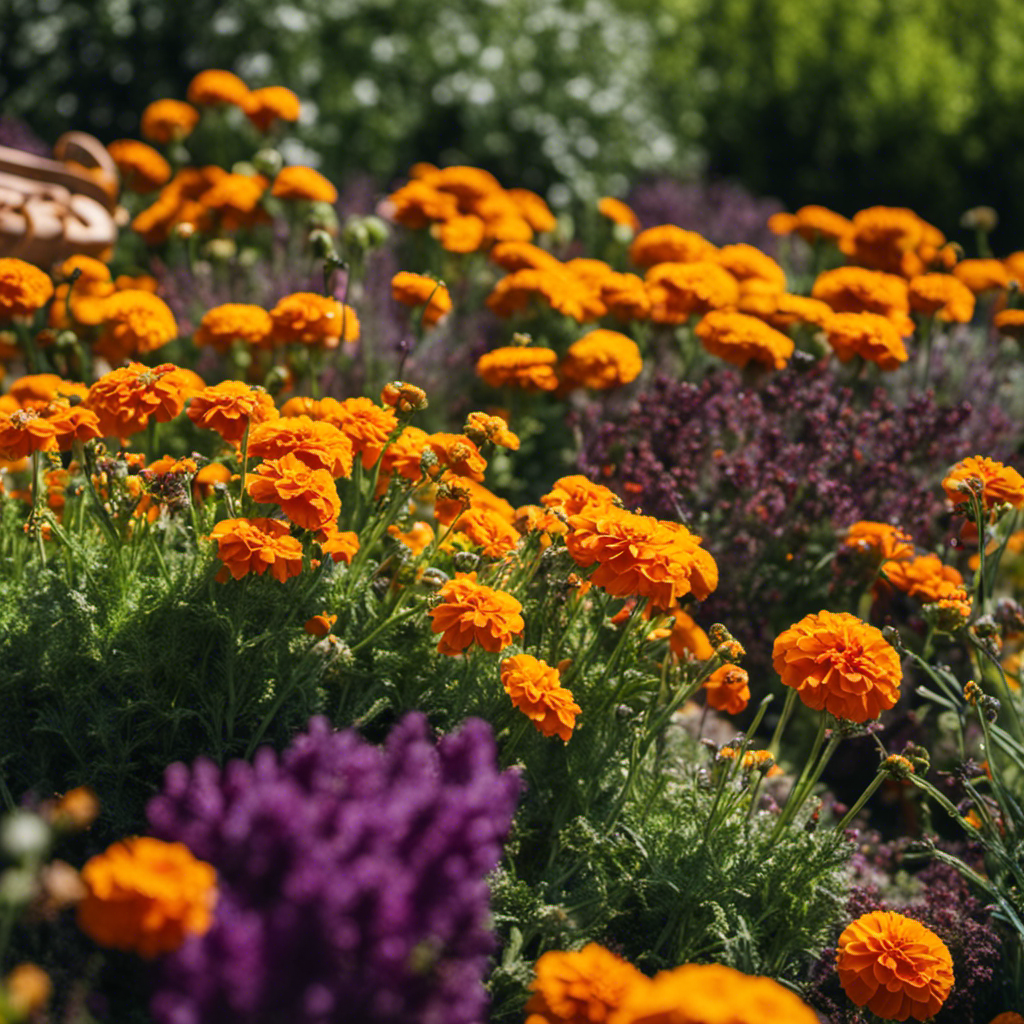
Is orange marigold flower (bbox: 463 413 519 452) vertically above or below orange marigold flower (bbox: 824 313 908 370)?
below

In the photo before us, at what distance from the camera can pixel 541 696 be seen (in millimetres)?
1645

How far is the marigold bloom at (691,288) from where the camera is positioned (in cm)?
298

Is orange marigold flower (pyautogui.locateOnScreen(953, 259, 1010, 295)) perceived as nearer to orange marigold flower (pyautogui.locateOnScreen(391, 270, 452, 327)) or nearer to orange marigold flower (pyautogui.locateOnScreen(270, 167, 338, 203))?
orange marigold flower (pyautogui.locateOnScreen(391, 270, 452, 327))

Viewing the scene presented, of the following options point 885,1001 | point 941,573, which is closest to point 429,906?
point 885,1001

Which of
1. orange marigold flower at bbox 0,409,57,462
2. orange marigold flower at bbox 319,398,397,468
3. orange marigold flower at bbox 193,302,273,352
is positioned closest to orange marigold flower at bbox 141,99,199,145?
orange marigold flower at bbox 193,302,273,352

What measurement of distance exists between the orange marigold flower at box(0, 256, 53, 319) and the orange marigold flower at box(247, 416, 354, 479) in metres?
0.96

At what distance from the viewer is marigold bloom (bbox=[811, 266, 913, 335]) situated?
308cm

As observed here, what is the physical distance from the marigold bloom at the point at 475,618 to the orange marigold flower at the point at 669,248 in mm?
2055

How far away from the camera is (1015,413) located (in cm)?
394

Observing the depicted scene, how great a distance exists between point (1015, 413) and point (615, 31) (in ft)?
10.6

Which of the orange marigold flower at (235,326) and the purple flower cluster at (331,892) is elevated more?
the purple flower cluster at (331,892)

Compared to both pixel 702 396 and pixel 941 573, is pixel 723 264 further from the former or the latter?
pixel 941 573

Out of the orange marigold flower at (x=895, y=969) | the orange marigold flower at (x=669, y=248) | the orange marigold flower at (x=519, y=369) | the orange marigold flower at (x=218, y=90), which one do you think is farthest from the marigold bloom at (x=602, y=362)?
the orange marigold flower at (x=218, y=90)

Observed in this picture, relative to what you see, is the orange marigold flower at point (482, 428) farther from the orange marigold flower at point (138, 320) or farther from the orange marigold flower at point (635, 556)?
the orange marigold flower at point (138, 320)
